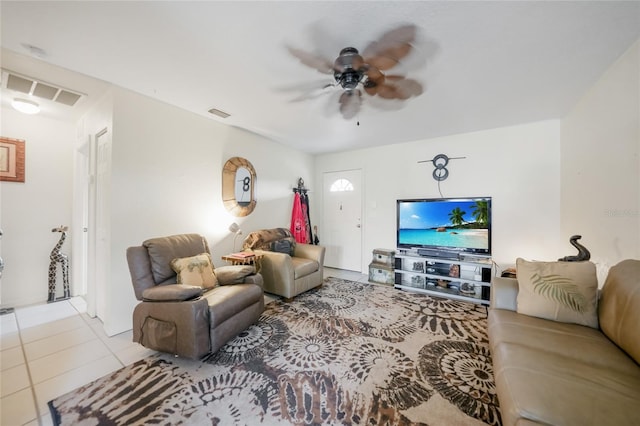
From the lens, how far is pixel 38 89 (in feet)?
7.48

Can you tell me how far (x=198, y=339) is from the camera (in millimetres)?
1743

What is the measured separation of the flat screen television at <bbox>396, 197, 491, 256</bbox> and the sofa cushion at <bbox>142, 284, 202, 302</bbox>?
304 centimetres

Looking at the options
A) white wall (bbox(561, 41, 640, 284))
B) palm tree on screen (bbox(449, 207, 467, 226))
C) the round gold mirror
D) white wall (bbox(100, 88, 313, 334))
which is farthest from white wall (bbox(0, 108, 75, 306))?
white wall (bbox(561, 41, 640, 284))

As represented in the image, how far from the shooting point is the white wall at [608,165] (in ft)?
5.39

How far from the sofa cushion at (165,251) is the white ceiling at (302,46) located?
1499 millimetres

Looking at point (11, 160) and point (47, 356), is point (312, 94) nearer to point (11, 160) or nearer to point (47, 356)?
point (47, 356)

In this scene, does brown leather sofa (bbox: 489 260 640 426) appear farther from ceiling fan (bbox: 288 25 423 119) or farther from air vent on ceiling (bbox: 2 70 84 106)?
air vent on ceiling (bbox: 2 70 84 106)

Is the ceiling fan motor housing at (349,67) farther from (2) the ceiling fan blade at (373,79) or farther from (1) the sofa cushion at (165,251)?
(1) the sofa cushion at (165,251)

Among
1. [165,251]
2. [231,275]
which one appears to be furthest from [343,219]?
[165,251]

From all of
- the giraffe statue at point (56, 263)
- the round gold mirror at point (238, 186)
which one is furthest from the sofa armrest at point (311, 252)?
the giraffe statue at point (56, 263)

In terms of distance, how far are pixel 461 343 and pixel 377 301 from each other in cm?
110

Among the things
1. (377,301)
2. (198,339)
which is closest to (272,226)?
(377,301)

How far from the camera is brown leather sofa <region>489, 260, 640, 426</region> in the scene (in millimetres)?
883

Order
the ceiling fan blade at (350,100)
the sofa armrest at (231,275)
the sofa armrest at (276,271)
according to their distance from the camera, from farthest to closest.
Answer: the sofa armrest at (276,271), the sofa armrest at (231,275), the ceiling fan blade at (350,100)
